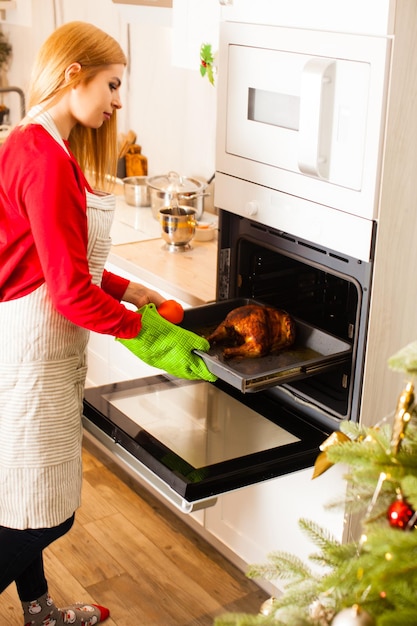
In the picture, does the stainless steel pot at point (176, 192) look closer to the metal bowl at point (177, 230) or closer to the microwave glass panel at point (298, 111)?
the metal bowl at point (177, 230)

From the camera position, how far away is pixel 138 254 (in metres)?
2.54

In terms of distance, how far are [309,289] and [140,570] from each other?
0.95 m

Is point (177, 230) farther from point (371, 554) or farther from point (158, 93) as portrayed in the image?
point (371, 554)

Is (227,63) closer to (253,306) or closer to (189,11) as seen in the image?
(253,306)

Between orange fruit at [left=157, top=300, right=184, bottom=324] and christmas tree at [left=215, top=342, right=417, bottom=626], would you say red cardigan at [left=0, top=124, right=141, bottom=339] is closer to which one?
orange fruit at [left=157, top=300, right=184, bottom=324]

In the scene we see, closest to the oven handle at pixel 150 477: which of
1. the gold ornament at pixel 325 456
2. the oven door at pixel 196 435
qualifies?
the oven door at pixel 196 435

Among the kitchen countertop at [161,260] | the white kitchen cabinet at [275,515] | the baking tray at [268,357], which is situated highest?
the baking tray at [268,357]

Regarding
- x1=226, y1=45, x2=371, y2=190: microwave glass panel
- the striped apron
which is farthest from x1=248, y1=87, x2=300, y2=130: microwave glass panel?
the striped apron

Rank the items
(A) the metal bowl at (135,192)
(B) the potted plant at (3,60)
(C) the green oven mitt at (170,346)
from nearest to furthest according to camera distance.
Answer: (C) the green oven mitt at (170,346) → (A) the metal bowl at (135,192) → (B) the potted plant at (3,60)

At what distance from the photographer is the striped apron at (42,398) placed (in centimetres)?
174

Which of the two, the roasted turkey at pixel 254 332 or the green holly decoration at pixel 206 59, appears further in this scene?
the green holly decoration at pixel 206 59

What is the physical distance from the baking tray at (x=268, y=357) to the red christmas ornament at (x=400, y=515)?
1.92ft

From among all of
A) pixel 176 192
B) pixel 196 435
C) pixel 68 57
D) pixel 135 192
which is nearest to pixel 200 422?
pixel 196 435

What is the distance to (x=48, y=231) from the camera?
62.2 inches
